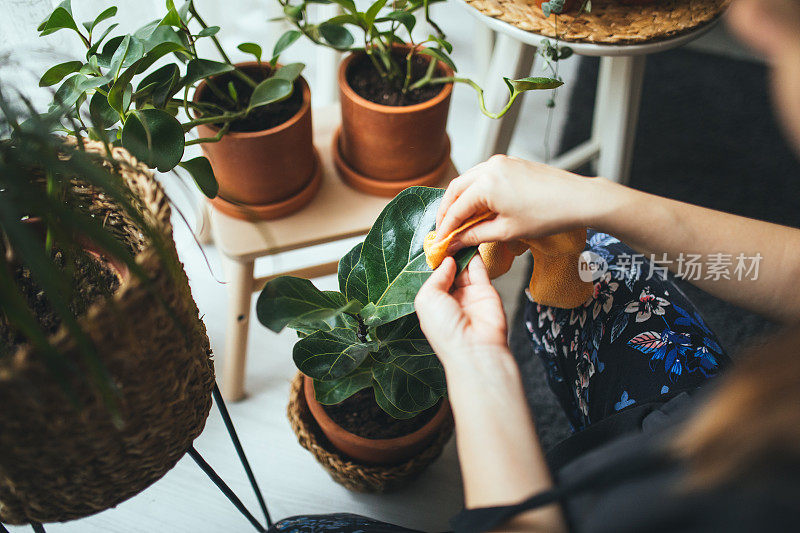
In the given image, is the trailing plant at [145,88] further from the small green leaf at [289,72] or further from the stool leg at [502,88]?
the stool leg at [502,88]

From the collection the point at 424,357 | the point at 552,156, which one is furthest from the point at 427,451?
the point at 552,156

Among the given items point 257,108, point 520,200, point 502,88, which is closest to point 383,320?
point 520,200

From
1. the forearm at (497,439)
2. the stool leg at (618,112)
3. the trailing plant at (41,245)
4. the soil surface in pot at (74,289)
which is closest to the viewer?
the trailing plant at (41,245)

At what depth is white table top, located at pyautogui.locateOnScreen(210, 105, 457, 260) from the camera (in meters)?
0.88

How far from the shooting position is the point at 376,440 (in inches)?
33.0

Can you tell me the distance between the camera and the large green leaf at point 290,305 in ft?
2.04

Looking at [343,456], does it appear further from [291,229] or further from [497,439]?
[497,439]

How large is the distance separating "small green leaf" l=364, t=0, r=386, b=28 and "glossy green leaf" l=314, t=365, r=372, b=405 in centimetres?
46

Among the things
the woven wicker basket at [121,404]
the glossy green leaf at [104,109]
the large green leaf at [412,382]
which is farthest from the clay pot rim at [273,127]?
the large green leaf at [412,382]

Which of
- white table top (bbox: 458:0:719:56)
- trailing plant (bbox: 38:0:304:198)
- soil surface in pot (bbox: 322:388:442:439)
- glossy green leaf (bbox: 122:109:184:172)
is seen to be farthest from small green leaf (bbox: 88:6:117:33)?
soil surface in pot (bbox: 322:388:442:439)

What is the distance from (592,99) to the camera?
165cm

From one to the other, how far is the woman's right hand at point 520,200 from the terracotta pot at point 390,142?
0.24 m

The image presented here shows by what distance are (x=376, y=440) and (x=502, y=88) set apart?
600mm

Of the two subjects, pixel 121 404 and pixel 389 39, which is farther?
pixel 389 39
